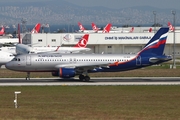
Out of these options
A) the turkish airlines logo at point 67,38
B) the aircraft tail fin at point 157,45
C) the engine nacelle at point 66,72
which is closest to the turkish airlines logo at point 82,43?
the turkish airlines logo at point 67,38

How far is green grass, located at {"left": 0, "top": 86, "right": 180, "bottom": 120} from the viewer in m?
28.2

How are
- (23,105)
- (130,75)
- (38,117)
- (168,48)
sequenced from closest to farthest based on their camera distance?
(38,117) → (23,105) → (130,75) → (168,48)

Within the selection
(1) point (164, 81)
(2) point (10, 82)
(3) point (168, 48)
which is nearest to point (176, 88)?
(1) point (164, 81)

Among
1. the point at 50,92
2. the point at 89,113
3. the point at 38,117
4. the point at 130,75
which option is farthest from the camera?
the point at 130,75

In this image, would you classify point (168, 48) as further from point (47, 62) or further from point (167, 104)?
point (167, 104)

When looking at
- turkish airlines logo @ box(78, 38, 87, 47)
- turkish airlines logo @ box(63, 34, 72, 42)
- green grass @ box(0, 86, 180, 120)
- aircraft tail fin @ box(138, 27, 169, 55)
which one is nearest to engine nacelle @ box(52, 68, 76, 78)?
green grass @ box(0, 86, 180, 120)

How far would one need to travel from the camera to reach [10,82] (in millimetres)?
53719

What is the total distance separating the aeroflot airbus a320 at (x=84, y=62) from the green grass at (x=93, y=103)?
276 inches

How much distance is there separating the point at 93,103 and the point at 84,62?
20179mm

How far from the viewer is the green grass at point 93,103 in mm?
28203

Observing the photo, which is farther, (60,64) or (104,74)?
(104,74)

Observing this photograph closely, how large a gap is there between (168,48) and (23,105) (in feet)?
279

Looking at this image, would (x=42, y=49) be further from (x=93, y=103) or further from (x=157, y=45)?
(x=93, y=103)

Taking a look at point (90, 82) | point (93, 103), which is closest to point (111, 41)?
point (90, 82)
